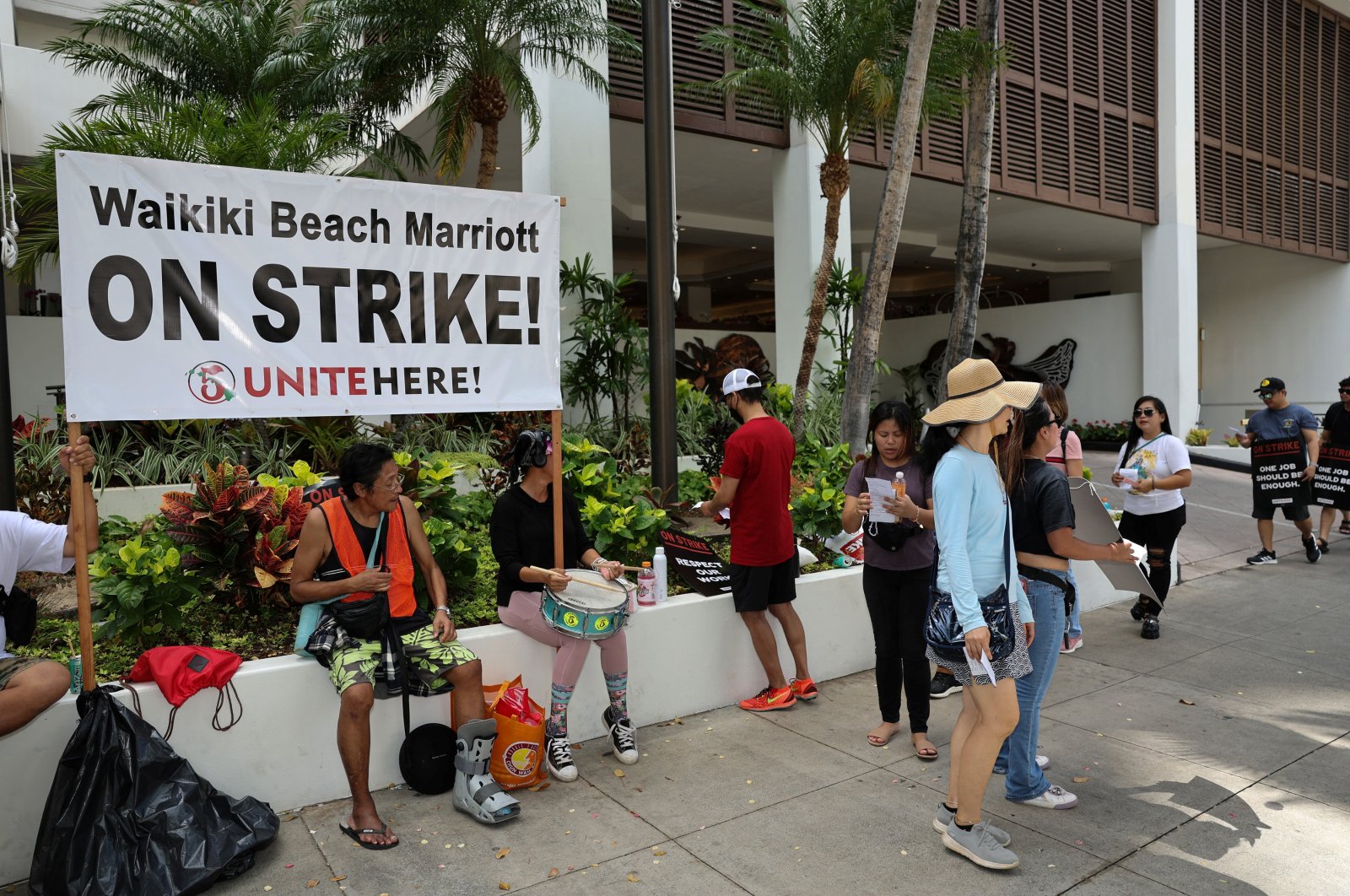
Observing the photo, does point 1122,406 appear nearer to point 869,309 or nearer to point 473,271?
point 869,309

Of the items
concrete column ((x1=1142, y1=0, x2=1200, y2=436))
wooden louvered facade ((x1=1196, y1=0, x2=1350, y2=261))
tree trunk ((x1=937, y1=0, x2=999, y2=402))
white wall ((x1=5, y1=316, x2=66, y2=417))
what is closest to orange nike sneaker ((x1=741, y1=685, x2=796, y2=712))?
tree trunk ((x1=937, y1=0, x2=999, y2=402))

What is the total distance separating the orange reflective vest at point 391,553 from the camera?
12.4 ft

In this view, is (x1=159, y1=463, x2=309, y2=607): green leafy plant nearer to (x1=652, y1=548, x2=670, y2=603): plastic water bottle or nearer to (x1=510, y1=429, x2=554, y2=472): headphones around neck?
(x1=510, y1=429, x2=554, y2=472): headphones around neck

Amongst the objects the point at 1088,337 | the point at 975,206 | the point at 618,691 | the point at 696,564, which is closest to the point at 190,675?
the point at 618,691

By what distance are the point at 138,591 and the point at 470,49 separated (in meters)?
7.01

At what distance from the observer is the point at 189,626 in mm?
4453

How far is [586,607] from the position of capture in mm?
4176

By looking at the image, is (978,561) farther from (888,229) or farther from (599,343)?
(599,343)

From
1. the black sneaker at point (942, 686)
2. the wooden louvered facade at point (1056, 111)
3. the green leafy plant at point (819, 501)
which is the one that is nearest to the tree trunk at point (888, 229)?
the green leafy plant at point (819, 501)

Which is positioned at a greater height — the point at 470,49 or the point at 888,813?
the point at 470,49

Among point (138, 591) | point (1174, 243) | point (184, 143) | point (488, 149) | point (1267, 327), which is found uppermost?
point (1174, 243)

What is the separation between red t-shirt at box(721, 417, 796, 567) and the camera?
4.75 m

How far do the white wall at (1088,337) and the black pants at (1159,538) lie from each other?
16202 millimetres

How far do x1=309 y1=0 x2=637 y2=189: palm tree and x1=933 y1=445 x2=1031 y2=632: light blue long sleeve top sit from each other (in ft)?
24.1
